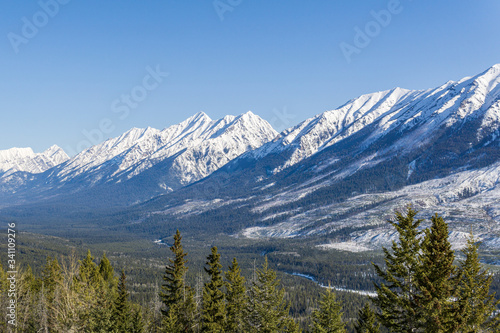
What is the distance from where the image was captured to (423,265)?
28.7 meters

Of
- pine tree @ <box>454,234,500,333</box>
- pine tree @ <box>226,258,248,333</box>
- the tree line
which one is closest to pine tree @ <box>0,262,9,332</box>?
the tree line

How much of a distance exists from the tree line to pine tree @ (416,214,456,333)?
0.21ft

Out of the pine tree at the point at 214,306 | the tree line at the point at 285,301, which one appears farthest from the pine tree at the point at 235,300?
the pine tree at the point at 214,306

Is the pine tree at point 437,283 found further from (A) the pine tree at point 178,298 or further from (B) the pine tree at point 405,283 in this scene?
(A) the pine tree at point 178,298

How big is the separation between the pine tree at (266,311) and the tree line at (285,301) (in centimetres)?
11

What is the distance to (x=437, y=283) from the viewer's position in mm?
27828

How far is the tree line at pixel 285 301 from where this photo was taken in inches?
1113

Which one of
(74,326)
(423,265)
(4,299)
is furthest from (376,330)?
(4,299)

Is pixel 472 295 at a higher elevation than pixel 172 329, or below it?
higher

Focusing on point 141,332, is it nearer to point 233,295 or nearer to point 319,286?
point 233,295

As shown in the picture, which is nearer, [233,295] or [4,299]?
[233,295]

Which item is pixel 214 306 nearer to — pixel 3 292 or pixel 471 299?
pixel 471 299

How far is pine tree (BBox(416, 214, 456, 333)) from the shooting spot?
2773cm

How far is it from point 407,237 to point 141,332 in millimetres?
44265
